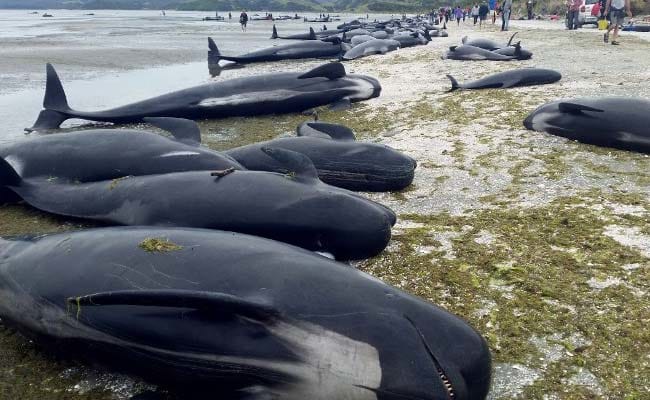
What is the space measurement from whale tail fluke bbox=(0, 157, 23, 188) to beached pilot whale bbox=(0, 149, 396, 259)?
101cm

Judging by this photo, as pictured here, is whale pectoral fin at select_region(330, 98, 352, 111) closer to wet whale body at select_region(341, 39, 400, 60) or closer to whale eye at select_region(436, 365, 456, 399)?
whale eye at select_region(436, 365, 456, 399)

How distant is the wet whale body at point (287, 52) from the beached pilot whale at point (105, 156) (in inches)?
507

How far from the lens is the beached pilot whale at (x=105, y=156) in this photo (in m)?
5.53

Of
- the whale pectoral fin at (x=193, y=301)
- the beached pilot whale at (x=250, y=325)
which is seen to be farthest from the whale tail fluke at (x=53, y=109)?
the whale pectoral fin at (x=193, y=301)

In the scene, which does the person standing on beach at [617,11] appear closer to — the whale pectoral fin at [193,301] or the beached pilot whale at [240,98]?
the beached pilot whale at [240,98]

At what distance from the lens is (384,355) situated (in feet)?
8.57

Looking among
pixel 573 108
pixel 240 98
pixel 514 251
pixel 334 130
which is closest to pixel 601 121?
pixel 573 108

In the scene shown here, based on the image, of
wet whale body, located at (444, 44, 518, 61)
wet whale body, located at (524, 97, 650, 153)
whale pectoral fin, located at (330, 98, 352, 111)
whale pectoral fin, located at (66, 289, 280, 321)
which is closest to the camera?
whale pectoral fin, located at (66, 289, 280, 321)

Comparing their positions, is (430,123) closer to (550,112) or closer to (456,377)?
(550,112)

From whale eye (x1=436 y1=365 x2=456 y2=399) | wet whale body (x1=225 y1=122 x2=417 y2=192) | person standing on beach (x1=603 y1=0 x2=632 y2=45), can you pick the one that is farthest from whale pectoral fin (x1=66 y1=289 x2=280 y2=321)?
person standing on beach (x1=603 y1=0 x2=632 y2=45)

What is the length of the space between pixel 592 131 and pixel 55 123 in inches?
329

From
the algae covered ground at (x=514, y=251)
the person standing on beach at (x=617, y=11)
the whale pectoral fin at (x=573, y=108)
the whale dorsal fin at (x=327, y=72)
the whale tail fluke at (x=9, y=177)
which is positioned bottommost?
the algae covered ground at (x=514, y=251)

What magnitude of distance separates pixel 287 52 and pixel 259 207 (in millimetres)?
16844

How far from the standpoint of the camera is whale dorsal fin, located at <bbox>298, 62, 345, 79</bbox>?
10.6 metres
